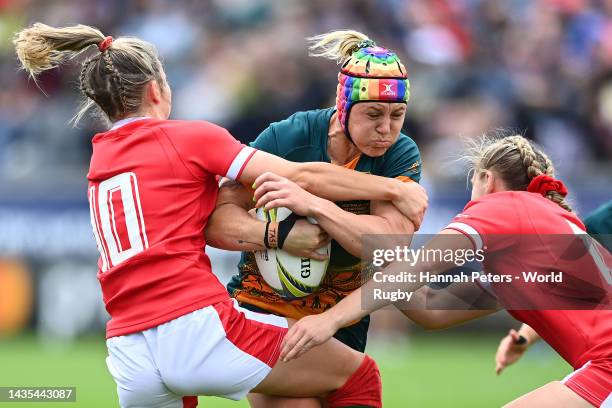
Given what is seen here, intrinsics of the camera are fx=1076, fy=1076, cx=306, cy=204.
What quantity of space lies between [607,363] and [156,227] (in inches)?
79.5

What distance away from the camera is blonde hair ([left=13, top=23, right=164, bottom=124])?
4801 mm

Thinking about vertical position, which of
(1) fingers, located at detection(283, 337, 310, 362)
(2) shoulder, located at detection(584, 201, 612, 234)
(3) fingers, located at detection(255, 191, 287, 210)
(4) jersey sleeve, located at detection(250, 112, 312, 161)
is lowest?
(1) fingers, located at detection(283, 337, 310, 362)

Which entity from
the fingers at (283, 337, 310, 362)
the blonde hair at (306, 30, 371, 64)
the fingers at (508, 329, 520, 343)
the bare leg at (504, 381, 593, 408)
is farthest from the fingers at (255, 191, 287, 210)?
the fingers at (508, 329, 520, 343)

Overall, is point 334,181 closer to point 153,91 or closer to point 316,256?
point 316,256

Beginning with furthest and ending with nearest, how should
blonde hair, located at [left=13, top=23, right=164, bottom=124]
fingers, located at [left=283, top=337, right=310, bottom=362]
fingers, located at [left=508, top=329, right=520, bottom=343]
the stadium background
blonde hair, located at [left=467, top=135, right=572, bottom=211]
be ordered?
1. the stadium background
2. fingers, located at [left=508, top=329, right=520, bottom=343]
3. blonde hair, located at [left=467, top=135, right=572, bottom=211]
4. blonde hair, located at [left=13, top=23, right=164, bottom=124]
5. fingers, located at [left=283, top=337, right=310, bottom=362]

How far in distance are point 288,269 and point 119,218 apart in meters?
0.82

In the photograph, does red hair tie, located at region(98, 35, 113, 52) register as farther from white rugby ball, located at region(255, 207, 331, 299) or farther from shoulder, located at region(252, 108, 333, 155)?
white rugby ball, located at region(255, 207, 331, 299)

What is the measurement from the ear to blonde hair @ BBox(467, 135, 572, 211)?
1.56 m

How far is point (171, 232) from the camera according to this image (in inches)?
184

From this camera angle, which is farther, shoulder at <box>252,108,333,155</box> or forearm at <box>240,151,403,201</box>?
shoulder at <box>252,108,333,155</box>

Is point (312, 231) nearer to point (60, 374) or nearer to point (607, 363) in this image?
point (607, 363)

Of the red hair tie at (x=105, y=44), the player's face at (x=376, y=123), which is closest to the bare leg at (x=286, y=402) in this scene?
the player's face at (x=376, y=123)

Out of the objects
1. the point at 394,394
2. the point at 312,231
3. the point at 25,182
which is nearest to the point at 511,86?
the point at 394,394

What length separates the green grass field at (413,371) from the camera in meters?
9.08
